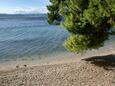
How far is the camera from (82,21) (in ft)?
58.7

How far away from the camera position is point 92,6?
649 inches

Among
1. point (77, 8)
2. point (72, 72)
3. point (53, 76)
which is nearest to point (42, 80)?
Answer: point (53, 76)

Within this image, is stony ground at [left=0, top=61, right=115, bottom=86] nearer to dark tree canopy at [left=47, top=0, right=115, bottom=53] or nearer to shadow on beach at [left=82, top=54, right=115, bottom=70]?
shadow on beach at [left=82, top=54, right=115, bottom=70]

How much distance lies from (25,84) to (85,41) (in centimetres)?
479

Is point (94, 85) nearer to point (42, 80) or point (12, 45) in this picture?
point (42, 80)

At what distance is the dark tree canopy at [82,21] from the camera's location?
1658cm

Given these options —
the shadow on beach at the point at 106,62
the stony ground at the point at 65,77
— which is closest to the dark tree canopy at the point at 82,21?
the stony ground at the point at 65,77

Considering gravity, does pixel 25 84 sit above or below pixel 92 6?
below

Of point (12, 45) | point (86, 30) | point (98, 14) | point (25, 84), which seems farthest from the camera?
point (12, 45)

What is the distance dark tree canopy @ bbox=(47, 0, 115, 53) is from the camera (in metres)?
16.6

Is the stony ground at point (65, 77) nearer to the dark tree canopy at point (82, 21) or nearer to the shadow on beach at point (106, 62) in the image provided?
the shadow on beach at point (106, 62)

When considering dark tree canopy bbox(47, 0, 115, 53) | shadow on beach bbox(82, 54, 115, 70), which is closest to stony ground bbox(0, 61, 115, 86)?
shadow on beach bbox(82, 54, 115, 70)

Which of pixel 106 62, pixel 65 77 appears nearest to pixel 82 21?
pixel 65 77

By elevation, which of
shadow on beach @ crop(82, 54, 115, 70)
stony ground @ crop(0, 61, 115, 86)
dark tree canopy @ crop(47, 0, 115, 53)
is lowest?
shadow on beach @ crop(82, 54, 115, 70)
